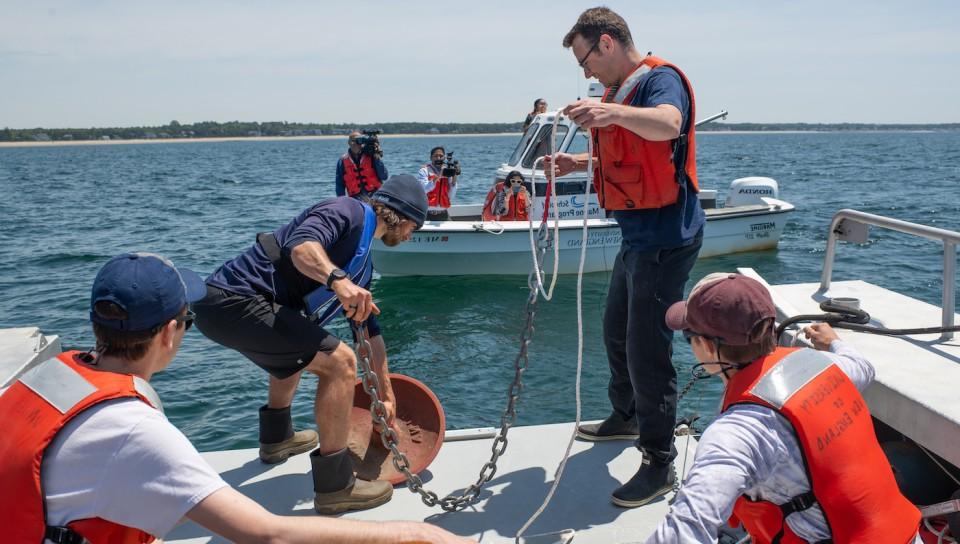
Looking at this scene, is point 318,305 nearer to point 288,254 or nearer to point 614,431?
point 288,254

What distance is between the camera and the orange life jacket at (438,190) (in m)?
14.0

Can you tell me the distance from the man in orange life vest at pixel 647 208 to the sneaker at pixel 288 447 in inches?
68.1

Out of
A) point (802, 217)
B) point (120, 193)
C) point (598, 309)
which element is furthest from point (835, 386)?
point (120, 193)

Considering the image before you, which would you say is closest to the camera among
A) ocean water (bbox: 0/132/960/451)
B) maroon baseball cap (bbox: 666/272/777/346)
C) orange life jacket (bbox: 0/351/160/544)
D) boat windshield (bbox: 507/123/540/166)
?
orange life jacket (bbox: 0/351/160/544)

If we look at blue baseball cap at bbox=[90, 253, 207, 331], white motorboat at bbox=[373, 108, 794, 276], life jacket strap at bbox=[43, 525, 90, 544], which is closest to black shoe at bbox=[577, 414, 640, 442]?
blue baseball cap at bbox=[90, 253, 207, 331]

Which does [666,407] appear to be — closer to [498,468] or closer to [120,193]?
[498,468]

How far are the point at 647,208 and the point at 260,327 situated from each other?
6.13 feet

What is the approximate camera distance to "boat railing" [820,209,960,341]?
3.31 meters

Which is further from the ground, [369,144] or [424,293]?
[369,144]

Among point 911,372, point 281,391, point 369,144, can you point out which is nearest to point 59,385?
point 281,391

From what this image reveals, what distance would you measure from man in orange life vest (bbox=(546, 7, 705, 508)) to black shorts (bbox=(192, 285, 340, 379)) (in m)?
1.50

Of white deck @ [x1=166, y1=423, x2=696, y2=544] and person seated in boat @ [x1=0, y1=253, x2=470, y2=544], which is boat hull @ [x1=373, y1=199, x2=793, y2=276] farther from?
person seated in boat @ [x1=0, y1=253, x2=470, y2=544]

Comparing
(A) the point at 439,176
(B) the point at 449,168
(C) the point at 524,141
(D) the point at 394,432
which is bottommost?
(D) the point at 394,432

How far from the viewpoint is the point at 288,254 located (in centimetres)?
357
